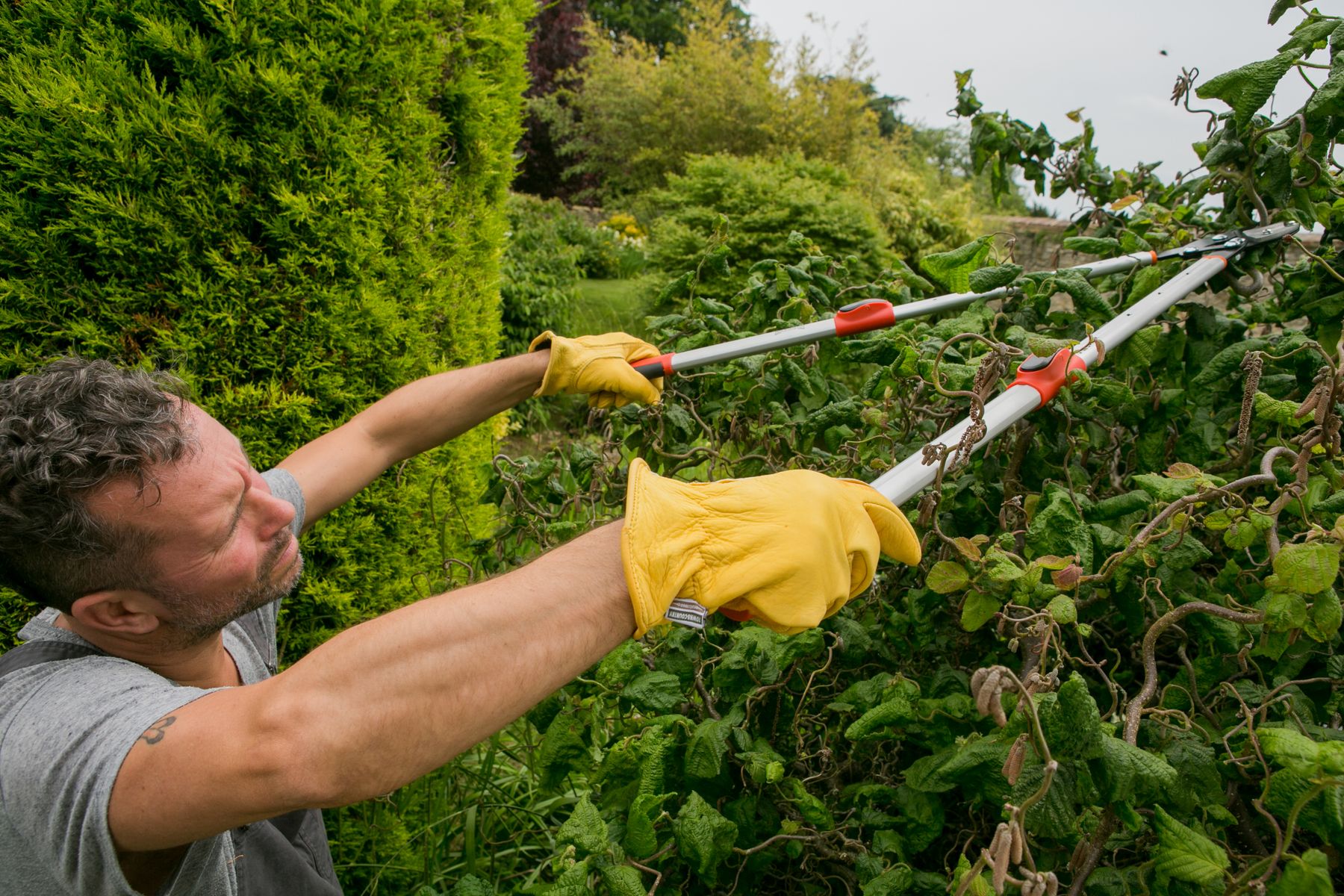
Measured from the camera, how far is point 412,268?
2.91 metres

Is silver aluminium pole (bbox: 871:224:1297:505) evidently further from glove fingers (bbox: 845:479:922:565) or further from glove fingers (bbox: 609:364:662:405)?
glove fingers (bbox: 609:364:662:405)

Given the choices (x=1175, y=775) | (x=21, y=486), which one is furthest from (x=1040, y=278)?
(x=21, y=486)

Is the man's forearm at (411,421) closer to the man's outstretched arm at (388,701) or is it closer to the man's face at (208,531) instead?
the man's face at (208,531)

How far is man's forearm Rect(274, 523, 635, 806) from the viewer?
94 cm

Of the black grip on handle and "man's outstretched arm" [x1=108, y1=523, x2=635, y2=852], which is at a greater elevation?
the black grip on handle

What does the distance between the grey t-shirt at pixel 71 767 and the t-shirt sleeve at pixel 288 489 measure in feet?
1.89

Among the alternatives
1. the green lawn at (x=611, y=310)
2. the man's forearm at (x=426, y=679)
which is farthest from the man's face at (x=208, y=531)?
the green lawn at (x=611, y=310)

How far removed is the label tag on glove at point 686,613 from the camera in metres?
1.05

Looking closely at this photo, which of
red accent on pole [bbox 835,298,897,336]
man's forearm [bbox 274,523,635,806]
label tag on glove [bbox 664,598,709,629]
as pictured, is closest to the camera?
man's forearm [bbox 274,523,635,806]

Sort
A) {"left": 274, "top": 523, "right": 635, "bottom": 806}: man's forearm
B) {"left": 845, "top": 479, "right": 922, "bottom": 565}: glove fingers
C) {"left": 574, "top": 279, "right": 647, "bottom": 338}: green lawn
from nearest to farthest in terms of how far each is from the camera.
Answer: {"left": 274, "top": 523, "right": 635, "bottom": 806}: man's forearm, {"left": 845, "top": 479, "right": 922, "bottom": 565}: glove fingers, {"left": 574, "top": 279, "right": 647, "bottom": 338}: green lawn

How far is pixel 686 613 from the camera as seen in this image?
41.8 inches

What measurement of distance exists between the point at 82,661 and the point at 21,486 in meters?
0.28

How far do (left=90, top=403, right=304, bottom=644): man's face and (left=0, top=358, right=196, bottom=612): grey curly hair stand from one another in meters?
0.02

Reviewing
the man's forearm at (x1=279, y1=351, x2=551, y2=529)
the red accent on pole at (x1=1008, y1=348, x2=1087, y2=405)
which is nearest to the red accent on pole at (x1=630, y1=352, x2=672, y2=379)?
the man's forearm at (x1=279, y1=351, x2=551, y2=529)
